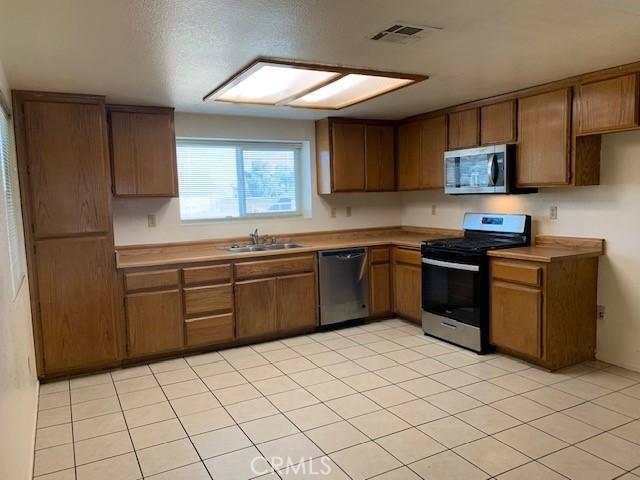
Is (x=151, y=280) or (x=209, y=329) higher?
(x=151, y=280)

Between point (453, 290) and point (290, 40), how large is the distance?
8.64 feet

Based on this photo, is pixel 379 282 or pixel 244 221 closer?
pixel 244 221

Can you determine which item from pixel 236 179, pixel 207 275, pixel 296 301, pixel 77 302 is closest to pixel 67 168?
pixel 77 302

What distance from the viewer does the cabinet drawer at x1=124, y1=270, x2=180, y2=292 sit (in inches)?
149

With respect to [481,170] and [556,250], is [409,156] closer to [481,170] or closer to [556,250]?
[481,170]

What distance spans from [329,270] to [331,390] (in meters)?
1.57

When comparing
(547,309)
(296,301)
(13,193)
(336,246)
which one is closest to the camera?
(13,193)

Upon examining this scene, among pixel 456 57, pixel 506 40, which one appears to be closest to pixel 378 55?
pixel 456 57

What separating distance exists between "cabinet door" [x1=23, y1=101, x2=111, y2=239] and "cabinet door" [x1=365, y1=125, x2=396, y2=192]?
2.70 meters

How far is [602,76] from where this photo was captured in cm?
323

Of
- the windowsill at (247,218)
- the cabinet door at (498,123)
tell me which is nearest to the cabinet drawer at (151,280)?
the windowsill at (247,218)

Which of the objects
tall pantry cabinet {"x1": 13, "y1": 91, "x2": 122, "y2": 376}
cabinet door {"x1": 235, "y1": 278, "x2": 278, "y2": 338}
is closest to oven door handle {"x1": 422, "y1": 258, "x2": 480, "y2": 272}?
cabinet door {"x1": 235, "y1": 278, "x2": 278, "y2": 338}

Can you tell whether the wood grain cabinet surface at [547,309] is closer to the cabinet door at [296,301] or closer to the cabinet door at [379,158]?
the cabinet door at [296,301]

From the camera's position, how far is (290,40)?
7.91ft
